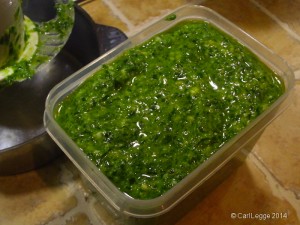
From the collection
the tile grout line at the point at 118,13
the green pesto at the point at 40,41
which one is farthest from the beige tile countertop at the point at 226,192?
the tile grout line at the point at 118,13

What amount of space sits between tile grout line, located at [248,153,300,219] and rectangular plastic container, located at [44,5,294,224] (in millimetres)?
60

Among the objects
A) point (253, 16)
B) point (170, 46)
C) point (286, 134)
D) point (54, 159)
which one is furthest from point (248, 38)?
point (54, 159)

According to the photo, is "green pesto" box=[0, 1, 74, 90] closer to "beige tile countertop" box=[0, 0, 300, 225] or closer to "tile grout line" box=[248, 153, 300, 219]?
"beige tile countertop" box=[0, 0, 300, 225]

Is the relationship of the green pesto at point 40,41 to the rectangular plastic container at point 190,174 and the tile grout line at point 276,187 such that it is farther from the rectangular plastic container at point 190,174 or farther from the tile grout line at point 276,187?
the tile grout line at point 276,187

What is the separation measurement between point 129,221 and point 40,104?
404 mm

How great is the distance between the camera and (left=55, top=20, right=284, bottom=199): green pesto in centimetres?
77

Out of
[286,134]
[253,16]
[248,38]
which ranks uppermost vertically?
[248,38]

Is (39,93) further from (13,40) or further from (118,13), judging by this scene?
(118,13)

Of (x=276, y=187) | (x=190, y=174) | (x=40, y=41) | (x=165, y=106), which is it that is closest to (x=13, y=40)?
(x=40, y=41)

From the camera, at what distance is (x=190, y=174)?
2.46ft

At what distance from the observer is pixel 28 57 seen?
3.34 feet

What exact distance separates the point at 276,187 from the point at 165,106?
36cm

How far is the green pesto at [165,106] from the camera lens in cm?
77

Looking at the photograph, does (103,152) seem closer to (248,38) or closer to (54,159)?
(54,159)
